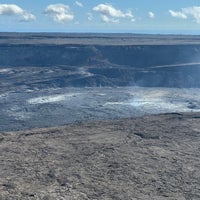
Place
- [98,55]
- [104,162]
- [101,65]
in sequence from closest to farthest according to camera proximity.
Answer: [104,162]
[101,65]
[98,55]

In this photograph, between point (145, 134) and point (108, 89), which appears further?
point (108, 89)

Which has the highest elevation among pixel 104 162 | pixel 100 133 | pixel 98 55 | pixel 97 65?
pixel 98 55

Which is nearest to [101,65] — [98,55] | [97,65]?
[97,65]

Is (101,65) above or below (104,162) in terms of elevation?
above

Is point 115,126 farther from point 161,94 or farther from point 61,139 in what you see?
point 161,94

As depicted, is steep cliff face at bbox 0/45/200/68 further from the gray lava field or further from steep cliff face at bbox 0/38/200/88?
the gray lava field

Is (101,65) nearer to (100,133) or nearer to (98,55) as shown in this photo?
(98,55)

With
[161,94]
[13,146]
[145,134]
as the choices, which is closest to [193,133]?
[145,134]

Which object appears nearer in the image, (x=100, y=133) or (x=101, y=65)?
(x=100, y=133)
